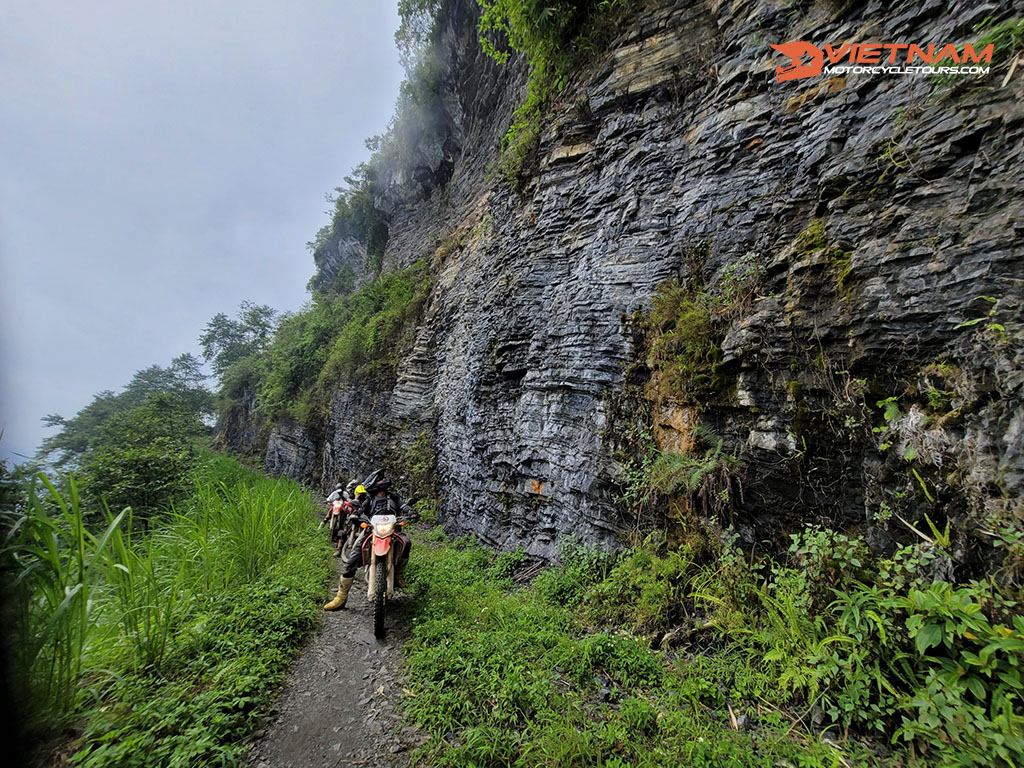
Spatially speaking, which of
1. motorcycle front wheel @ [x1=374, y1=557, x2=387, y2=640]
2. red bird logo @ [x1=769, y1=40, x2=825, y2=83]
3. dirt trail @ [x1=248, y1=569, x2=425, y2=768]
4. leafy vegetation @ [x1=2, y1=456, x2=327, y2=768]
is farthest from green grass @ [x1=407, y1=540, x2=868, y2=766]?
red bird logo @ [x1=769, y1=40, x2=825, y2=83]

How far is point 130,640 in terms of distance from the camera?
2.43 m

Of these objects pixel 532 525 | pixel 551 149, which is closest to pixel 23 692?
pixel 532 525

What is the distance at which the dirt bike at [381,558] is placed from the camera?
3629 mm

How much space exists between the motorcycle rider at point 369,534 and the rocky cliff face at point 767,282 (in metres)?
1.95

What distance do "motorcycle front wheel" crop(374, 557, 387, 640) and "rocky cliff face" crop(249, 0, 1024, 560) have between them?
2.25m

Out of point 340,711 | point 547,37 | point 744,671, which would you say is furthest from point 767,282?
point 547,37

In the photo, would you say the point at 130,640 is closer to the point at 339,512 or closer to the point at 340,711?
the point at 340,711

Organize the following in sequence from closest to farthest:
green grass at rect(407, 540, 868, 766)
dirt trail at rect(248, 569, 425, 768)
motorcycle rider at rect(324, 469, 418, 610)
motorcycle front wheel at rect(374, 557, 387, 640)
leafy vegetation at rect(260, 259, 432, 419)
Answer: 1. green grass at rect(407, 540, 868, 766)
2. dirt trail at rect(248, 569, 425, 768)
3. motorcycle front wheel at rect(374, 557, 387, 640)
4. motorcycle rider at rect(324, 469, 418, 610)
5. leafy vegetation at rect(260, 259, 432, 419)

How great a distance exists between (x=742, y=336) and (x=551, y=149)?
17.8 feet

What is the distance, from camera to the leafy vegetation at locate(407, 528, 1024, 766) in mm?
1828

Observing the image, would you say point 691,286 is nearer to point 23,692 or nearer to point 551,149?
point 551,149

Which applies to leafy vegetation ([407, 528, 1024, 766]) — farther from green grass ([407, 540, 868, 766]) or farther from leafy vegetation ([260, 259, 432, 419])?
leafy vegetation ([260, 259, 432, 419])

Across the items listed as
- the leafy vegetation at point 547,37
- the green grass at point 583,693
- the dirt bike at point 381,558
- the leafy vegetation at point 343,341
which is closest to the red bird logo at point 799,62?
the leafy vegetation at point 547,37

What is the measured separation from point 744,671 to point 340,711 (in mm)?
2844
